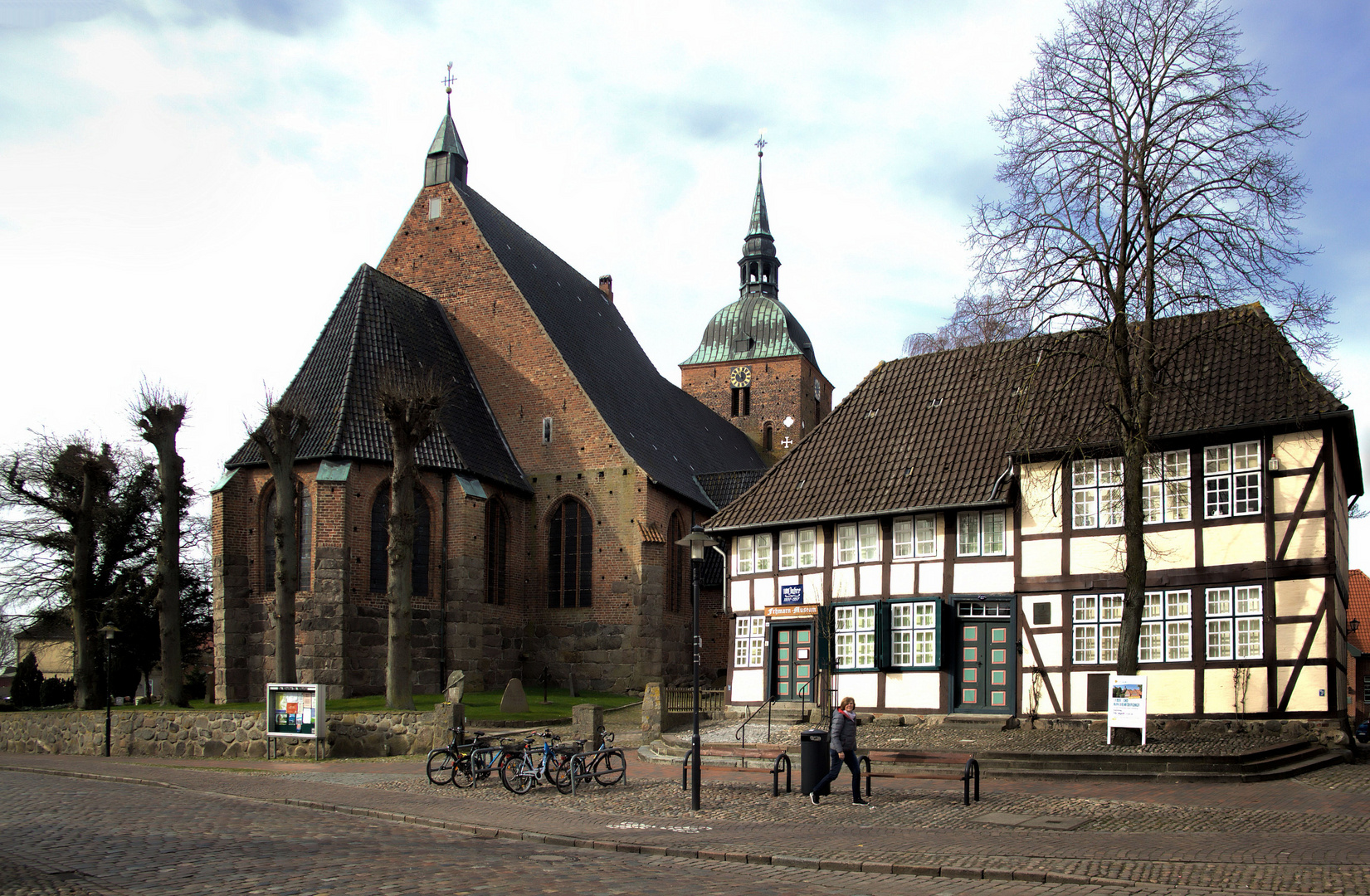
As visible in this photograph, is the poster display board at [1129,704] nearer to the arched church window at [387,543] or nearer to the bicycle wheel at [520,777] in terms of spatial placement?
the bicycle wheel at [520,777]

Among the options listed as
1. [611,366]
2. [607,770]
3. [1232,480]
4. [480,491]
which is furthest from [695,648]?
[611,366]

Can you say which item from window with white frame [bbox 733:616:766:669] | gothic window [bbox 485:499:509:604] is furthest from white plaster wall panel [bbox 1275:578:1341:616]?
gothic window [bbox 485:499:509:604]

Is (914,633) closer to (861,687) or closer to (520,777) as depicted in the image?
(861,687)

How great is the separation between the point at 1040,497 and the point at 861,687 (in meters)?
5.31

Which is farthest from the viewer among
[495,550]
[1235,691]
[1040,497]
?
[495,550]

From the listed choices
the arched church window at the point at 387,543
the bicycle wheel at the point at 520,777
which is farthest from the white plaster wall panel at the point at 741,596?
the bicycle wheel at the point at 520,777

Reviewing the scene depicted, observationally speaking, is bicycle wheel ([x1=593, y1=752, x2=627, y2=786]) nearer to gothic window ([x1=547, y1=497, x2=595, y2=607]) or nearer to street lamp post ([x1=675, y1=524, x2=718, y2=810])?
street lamp post ([x1=675, y1=524, x2=718, y2=810])

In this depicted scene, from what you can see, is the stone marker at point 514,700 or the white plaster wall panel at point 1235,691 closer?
the white plaster wall panel at point 1235,691

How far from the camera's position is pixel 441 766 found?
18.6 metres

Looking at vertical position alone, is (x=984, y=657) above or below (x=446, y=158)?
below

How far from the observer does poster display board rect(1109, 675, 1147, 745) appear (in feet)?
63.8

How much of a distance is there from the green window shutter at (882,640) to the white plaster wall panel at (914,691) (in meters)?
0.34

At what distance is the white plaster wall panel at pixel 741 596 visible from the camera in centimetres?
2764

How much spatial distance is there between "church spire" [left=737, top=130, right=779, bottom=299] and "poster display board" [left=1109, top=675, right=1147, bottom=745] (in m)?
47.0
